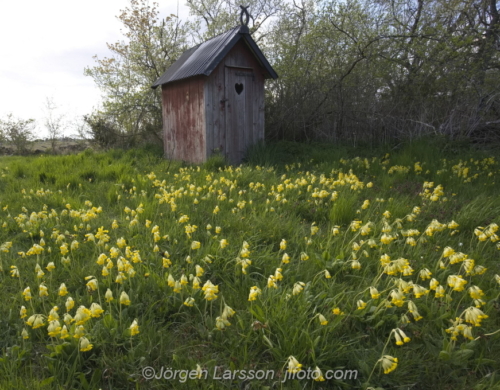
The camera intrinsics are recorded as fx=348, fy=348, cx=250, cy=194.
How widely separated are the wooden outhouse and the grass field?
415cm

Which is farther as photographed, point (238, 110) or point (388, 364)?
point (238, 110)

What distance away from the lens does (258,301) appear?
2.44 metres

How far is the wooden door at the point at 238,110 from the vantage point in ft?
28.1

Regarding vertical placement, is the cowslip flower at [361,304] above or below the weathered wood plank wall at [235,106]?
below

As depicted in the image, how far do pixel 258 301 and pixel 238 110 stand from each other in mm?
6912

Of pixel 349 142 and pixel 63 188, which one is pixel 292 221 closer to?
pixel 63 188

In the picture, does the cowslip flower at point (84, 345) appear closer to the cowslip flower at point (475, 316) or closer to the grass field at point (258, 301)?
the grass field at point (258, 301)

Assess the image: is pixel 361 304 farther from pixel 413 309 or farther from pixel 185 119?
pixel 185 119

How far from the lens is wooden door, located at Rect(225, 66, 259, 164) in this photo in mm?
8570

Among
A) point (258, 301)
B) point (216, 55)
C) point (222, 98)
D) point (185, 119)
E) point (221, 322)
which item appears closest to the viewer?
point (221, 322)

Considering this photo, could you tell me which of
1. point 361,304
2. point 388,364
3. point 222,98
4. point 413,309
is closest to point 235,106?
point 222,98

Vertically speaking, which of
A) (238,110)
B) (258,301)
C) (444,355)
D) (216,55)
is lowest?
(444,355)

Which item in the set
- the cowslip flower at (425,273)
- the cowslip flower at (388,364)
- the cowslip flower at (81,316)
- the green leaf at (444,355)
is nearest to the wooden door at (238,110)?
the cowslip flower at (425,273)

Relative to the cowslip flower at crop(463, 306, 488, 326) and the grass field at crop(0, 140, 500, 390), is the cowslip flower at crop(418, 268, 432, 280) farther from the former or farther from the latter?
the cowslip flower at crop(463, 306, 488, 326)
